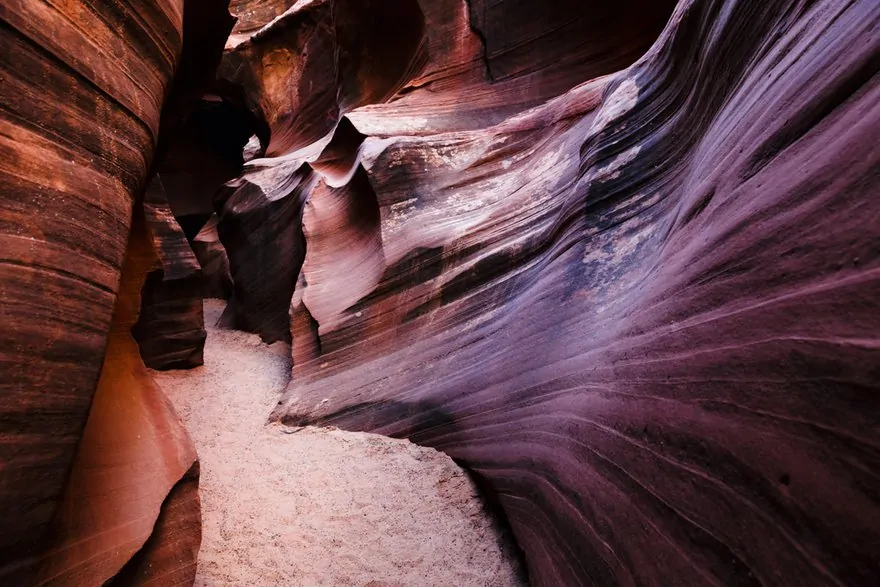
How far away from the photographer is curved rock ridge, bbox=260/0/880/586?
1.33 metres

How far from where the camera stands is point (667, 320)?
6.68ft

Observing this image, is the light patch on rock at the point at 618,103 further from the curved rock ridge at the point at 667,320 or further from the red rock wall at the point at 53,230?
the red rock wall at the point at 53,230

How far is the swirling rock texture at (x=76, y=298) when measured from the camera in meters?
1.70

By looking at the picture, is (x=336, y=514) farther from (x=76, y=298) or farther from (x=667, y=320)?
(x=667, y=320)

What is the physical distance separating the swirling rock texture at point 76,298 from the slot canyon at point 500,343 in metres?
0.01

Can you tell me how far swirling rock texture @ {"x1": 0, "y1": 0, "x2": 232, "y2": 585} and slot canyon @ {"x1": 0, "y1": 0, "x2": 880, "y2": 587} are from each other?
0.04 feet

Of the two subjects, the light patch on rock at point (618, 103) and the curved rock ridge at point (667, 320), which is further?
the light patch on rock at point (618, 103)

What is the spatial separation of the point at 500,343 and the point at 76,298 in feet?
8.00

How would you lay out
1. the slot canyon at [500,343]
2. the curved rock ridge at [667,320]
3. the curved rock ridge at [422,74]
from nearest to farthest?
the curved rock ridge at [667,320], the slot canyon at [500,343], the curved rock ridge at [422,74]

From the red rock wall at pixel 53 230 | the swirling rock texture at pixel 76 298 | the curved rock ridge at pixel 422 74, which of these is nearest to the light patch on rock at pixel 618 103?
the curved rock ridge at pixel 422 74

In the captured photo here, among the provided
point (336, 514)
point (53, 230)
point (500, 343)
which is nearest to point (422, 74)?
point (500, 343)

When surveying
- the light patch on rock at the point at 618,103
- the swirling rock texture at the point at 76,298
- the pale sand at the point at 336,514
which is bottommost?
the pale sand at the point at 336,514

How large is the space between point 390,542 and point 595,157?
108 inches

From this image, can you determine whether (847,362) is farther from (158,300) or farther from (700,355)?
(158,300)
